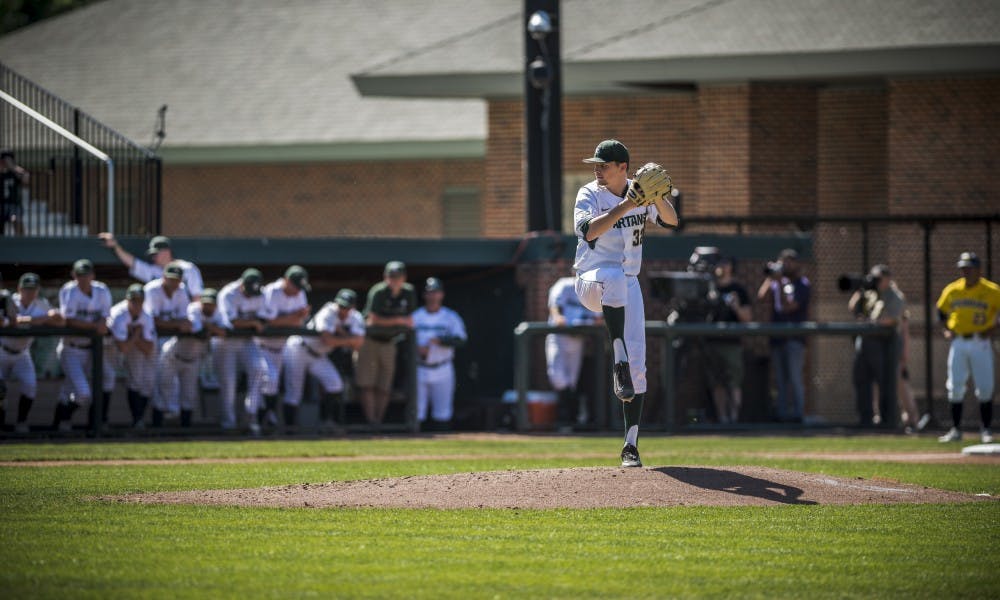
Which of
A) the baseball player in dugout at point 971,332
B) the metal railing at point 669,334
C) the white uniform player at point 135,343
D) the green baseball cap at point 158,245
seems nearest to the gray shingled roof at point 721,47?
the metal railing at point 669,334

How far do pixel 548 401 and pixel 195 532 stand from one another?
1008cm

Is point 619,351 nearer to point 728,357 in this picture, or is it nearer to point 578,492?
point 578,492

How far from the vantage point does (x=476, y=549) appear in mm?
7711

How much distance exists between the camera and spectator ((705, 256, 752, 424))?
18.1 meters

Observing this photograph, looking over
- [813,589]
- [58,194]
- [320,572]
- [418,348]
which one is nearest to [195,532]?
[320,572]

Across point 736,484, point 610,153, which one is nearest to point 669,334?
point 610,153

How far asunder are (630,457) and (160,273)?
29.3ft

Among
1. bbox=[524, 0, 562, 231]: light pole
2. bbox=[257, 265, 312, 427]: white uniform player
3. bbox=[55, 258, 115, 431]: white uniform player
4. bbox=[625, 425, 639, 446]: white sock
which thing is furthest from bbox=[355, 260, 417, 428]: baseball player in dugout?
bbox=[625, 425, 639, 446]: white sock

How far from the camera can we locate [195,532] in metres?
8.22

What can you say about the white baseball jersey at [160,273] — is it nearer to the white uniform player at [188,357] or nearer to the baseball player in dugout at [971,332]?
the white uniform player at [188,357]

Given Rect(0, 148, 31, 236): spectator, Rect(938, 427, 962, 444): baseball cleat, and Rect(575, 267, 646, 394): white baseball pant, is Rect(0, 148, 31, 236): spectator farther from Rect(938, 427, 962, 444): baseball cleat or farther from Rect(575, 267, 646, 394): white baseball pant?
Rect(938, 427, 962, 444): baseball cleat

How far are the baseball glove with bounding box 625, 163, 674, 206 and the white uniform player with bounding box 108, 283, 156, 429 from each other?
27.2ft

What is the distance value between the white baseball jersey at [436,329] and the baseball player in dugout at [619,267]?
25.8 ft

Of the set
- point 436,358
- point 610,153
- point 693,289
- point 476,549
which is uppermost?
point 610,153
